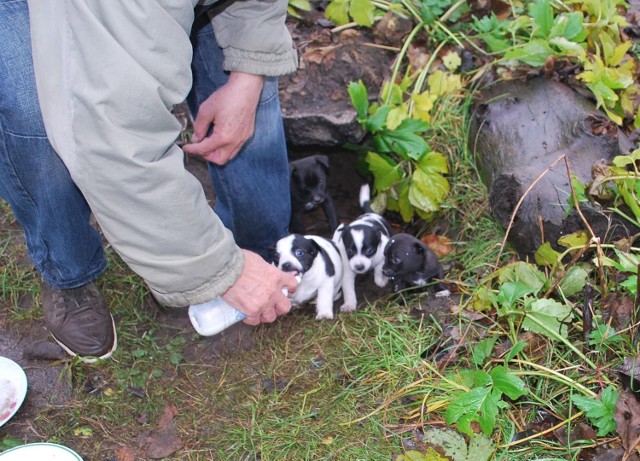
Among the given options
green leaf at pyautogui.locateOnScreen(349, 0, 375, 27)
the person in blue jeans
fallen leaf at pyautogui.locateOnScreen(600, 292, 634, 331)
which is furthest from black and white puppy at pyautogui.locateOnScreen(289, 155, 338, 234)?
fallen leaf at pyautogui.locateOnScreen(600, 292, 634, 331)

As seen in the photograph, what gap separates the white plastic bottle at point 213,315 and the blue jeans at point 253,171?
89cm

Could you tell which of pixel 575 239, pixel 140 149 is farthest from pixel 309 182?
pixel 140 149

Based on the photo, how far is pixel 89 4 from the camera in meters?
1.78

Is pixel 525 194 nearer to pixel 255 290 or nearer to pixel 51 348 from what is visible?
pixel 255 290

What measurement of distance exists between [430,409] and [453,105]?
7.65 feet

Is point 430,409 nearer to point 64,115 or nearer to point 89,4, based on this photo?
point 64,115

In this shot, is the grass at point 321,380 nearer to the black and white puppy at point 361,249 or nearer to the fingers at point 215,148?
the black and white puppy at point 361,249

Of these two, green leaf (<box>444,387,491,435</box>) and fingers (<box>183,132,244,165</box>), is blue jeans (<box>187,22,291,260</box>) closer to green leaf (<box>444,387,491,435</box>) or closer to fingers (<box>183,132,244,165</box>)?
fingers (<box>183,132,244,165</box>)

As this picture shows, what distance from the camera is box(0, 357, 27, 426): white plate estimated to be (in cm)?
294

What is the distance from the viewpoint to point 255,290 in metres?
2.40

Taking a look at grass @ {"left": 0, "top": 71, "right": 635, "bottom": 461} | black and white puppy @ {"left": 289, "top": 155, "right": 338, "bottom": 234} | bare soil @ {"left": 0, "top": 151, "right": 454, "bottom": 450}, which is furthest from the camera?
black and white puppy @ {"left": 289, "top": 155, "right": 338, "bottom": 234}

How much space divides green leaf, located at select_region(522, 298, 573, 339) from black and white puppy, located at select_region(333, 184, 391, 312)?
125cm

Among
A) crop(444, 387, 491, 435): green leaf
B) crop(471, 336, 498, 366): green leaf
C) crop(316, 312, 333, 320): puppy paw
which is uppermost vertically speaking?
crop(444, 387, 491, 435): green leaf

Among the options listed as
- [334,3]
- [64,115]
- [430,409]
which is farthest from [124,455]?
[334,3]
